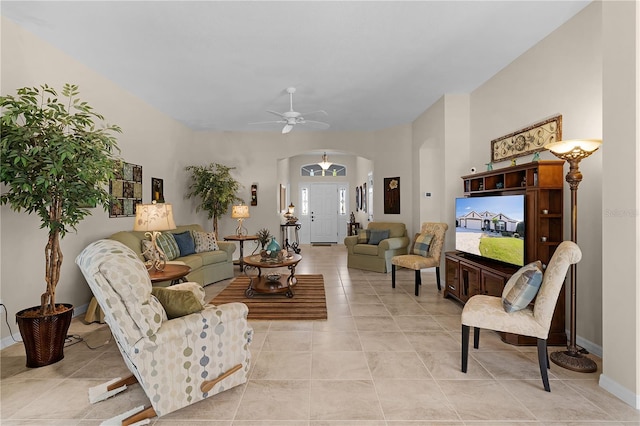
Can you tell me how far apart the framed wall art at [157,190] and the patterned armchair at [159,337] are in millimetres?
3821

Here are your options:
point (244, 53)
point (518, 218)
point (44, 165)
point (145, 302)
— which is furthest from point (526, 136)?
point (44, 165)

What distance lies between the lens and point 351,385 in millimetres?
2297

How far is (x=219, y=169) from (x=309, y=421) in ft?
18.7

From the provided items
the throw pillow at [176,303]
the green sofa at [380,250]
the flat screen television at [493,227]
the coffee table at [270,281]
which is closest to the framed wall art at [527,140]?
the flat screen television at [493,227]

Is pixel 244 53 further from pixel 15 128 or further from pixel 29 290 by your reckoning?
pixel 29 290

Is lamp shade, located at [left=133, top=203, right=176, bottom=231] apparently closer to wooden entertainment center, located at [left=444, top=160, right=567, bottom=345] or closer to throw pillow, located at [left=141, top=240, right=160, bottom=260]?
throw pillow, located at [left=141, top=240, right=160, bottom=260]

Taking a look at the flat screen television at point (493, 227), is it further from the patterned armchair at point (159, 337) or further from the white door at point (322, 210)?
the white door at point (322, 210)

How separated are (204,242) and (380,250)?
3.22 metres

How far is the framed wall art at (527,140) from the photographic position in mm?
3236

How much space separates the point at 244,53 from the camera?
142 inches

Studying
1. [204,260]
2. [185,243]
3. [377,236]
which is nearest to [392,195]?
[377,236]

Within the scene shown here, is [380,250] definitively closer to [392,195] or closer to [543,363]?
[392,195]

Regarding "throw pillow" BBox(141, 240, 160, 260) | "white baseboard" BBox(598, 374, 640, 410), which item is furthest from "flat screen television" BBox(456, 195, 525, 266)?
"throw pillow" BBox(141, 240, 160, 260)

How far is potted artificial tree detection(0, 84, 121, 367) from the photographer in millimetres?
2475
